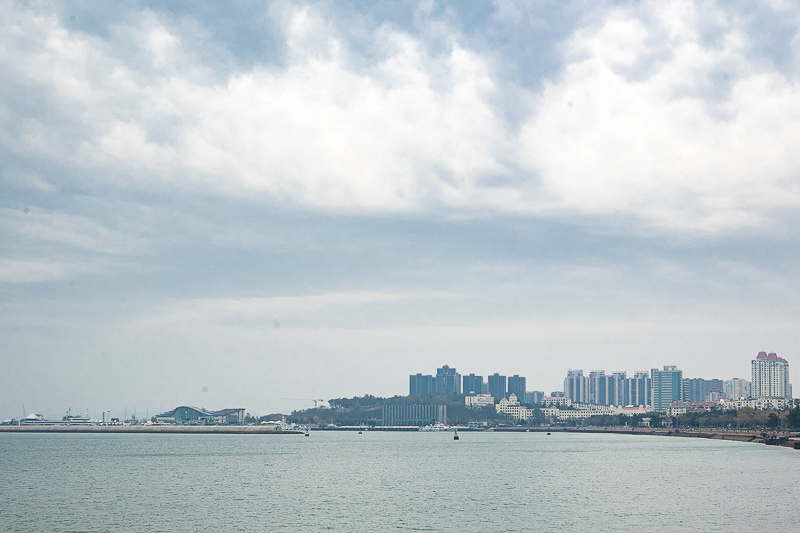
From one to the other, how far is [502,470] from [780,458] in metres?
38.0

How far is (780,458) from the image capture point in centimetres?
10475

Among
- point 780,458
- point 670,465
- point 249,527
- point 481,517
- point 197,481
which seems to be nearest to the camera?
point 249,527

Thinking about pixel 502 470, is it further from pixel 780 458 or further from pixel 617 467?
pixel 780 458

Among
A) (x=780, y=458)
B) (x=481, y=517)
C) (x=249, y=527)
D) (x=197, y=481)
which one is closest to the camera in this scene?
(x=249, y=527)

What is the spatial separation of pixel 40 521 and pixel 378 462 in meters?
63.7

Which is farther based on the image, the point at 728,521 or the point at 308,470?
the point at 308,470

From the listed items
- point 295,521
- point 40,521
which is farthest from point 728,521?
point 40,521

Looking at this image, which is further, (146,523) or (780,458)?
(780,458)

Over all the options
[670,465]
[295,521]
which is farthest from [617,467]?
[295,521]

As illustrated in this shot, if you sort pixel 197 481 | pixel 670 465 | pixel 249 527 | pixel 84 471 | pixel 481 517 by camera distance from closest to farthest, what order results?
pixel 249 527, pixel 481 517, pixel 197 481, pixel 84 471, pixel 670 465

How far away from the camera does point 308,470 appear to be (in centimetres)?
9219

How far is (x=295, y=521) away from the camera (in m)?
49.0

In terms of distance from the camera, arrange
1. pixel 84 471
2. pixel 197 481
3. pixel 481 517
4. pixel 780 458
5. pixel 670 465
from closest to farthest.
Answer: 1. pixel 481 517
2. pixel 197 481
3. pixel 84 471
4. pixel 670 465
5. pixel 780 458

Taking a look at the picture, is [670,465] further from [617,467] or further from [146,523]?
[146,523]
